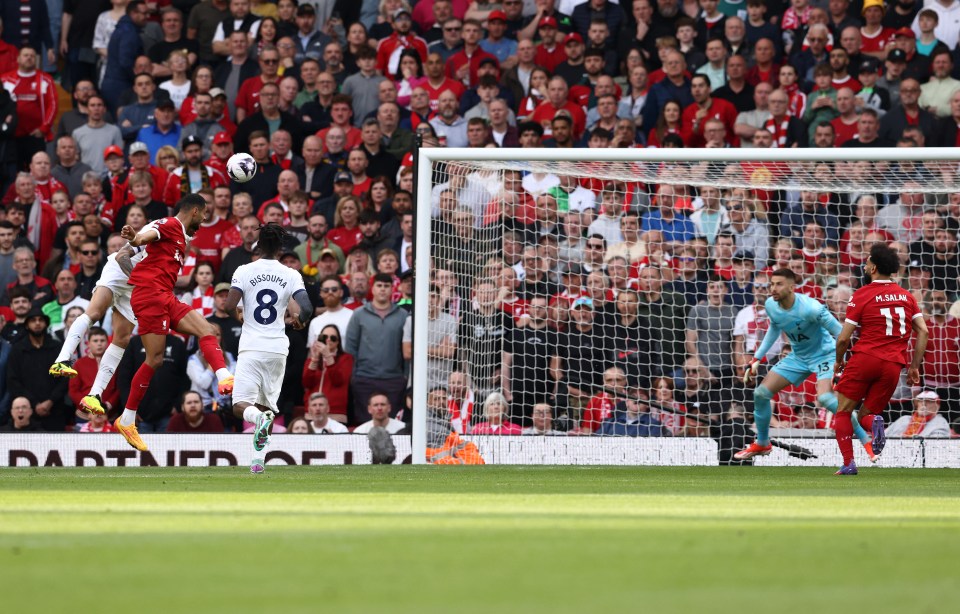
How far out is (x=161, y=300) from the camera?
12891mm

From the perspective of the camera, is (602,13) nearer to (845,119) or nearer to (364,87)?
(364,87)

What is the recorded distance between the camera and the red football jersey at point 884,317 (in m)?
12.5

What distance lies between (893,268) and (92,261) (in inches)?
373

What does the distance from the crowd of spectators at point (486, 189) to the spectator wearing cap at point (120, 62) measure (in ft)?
0.12

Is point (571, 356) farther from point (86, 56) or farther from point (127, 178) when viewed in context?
point (86, 56)

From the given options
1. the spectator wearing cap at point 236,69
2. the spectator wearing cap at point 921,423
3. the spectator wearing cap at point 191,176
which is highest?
the spectator wearing cap at point 236,69

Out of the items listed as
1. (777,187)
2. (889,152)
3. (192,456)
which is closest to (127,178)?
(192,456)

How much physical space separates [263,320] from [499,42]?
28.4ft

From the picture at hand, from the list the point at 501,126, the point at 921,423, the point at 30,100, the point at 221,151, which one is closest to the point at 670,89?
the point at 501,126

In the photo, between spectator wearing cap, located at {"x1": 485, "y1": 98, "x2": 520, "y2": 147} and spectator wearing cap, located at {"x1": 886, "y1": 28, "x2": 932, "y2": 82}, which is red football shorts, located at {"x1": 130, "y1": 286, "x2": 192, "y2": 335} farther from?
spectator wearing cap, located at {"x1": 886, "y1": 28, "x2": 932, "y2": 82}

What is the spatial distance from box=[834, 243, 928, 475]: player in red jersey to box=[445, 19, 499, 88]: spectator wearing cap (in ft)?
26.7

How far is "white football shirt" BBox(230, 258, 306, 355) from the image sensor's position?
40.0ft

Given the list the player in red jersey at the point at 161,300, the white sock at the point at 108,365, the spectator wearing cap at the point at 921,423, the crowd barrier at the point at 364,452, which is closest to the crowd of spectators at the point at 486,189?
the spectator wearing cap at the point at 921,423

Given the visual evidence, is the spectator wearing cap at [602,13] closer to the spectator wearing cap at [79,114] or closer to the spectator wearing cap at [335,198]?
the spectator wearing cap at [335,198]
